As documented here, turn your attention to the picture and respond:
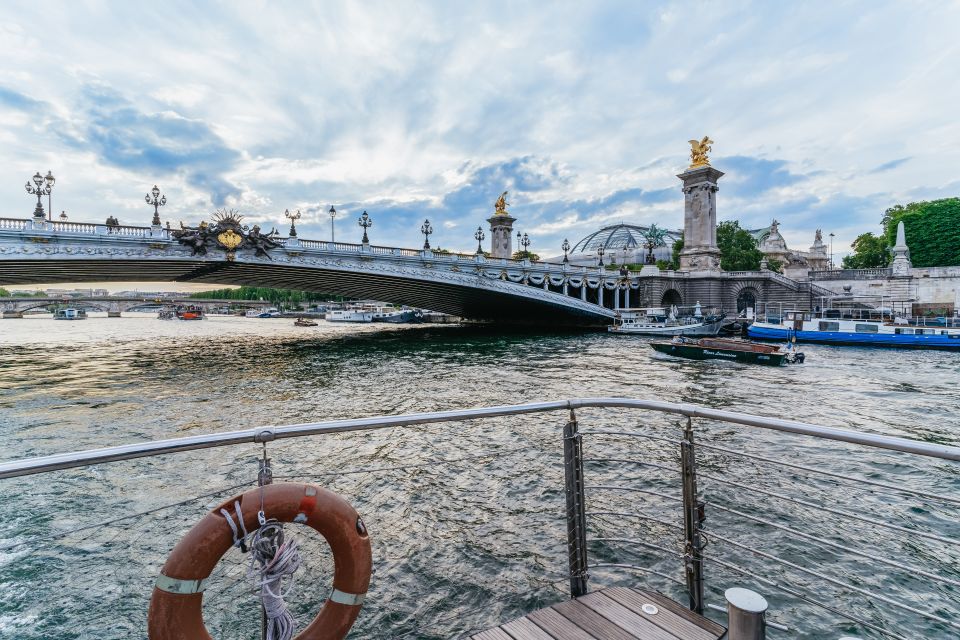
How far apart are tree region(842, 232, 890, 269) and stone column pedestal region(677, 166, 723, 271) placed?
95.8 ft

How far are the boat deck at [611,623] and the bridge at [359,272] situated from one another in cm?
2982

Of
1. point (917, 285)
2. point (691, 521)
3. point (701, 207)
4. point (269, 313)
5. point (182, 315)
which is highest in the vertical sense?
point (701, 207)

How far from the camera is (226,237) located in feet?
93.1

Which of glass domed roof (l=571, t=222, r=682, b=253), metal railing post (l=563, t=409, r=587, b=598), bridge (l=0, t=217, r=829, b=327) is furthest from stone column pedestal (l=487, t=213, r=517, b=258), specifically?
metal railing post (l=563, t=409, r=587, b=598)

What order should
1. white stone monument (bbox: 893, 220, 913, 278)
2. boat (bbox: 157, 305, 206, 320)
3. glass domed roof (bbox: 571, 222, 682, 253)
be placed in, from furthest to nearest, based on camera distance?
glass domed roof (bbox: 571, 222, 682, 253) → boat (bbox: 157, 305, 206, 320) → white stone monument (bbox: 893, 220, 913, 278)

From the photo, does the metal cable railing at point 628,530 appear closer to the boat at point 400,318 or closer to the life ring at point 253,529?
the life ring at point 253,529

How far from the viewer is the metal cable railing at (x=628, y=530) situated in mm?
3021

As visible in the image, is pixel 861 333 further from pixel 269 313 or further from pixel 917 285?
pixel 269 313

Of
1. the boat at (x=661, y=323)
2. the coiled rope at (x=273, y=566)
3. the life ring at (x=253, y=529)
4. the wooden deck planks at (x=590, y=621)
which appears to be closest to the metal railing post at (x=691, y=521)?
the wooden deck planks at (x=590, y=621)

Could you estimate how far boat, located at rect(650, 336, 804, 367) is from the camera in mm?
22062

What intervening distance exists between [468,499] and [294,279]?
3468 centimetres

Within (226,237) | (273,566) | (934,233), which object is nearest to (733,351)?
(273,566)

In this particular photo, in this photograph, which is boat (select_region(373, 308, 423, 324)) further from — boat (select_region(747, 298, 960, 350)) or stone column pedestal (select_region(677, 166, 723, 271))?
boat (select_region(747, 298, 960, 350))

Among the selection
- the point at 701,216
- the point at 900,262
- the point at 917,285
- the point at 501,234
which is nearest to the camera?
the point at 917,285
